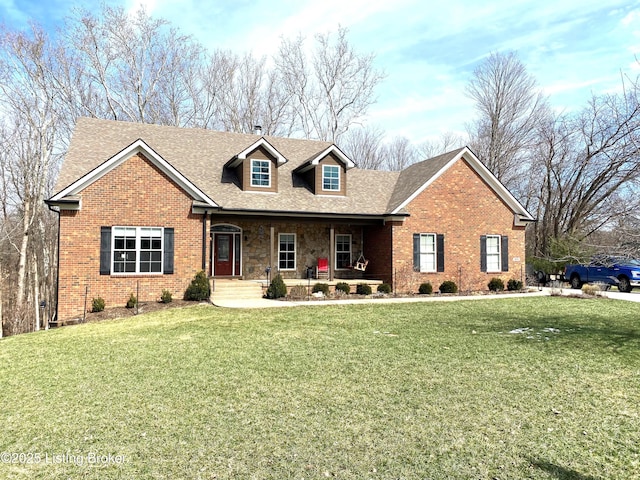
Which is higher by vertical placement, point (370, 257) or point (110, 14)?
point (110, 14)

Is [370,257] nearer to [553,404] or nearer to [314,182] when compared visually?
[314,182]

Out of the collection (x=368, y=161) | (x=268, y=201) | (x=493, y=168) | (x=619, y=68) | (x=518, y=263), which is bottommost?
(x=518, y=263)

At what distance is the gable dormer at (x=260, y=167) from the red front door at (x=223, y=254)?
7.31 ft

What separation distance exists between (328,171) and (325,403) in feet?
49.6

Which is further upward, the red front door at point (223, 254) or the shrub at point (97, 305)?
the red front door at point (223, 254)

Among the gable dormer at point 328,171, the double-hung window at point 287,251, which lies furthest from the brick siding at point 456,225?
the double-hung window at point 287,251

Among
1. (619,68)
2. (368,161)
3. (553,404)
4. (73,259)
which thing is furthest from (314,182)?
(368,161)

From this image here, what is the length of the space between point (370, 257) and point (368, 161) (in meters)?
25.4

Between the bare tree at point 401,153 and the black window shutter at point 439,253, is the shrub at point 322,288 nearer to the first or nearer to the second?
the black window shutter at point 439,253

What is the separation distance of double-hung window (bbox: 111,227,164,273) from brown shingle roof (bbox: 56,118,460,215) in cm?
266

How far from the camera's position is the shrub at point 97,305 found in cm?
1357

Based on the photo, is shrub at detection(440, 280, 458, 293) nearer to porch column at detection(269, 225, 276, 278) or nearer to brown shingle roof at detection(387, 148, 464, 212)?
brown shingle roof at detection(387, 148, 464, 212)

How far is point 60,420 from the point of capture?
4957 mm

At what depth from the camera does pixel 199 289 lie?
1475 centimetres
